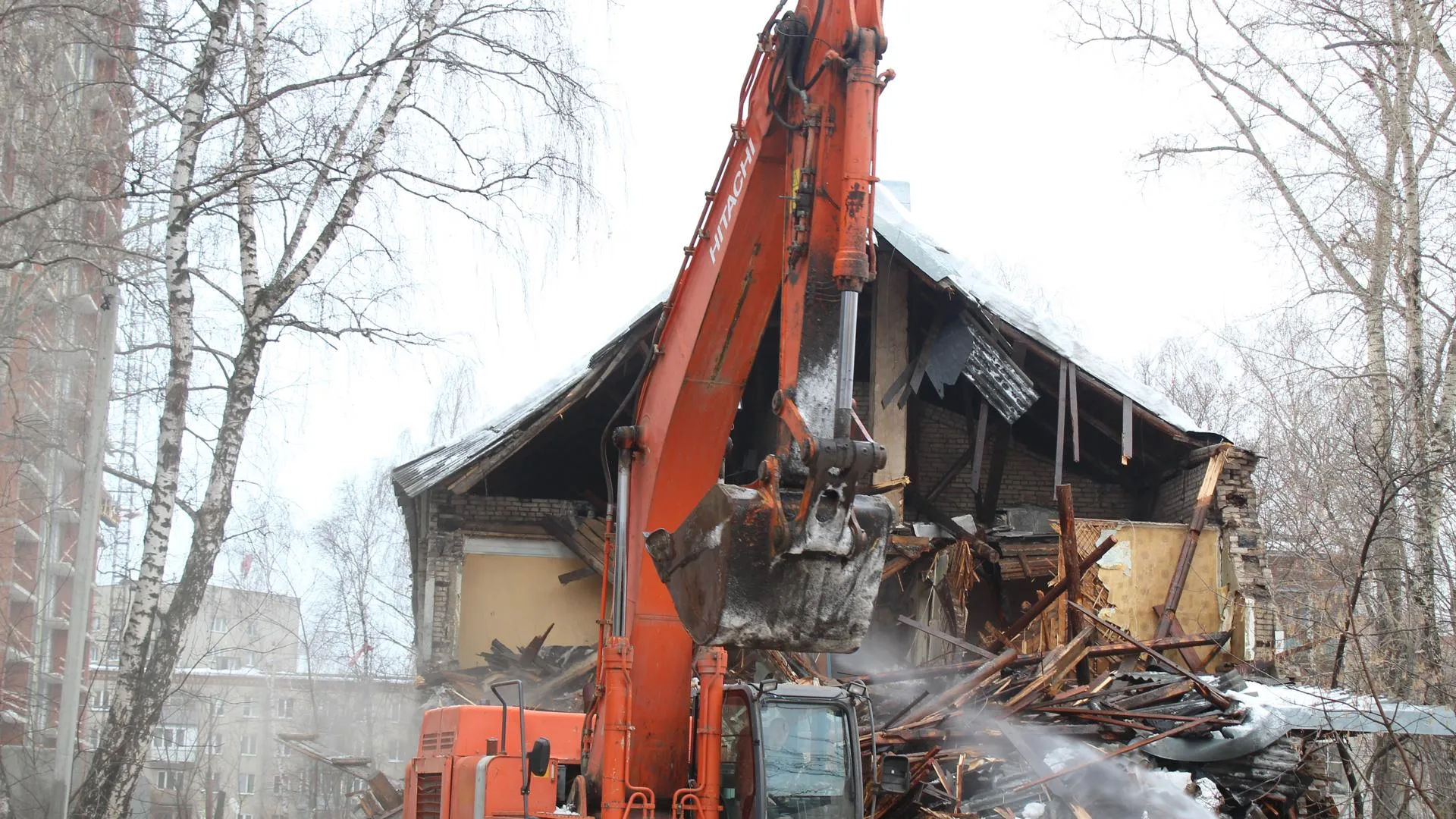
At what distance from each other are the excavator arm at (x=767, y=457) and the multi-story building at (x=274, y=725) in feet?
91.5

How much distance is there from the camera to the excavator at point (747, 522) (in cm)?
516

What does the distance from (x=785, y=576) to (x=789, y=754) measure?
8.69 feet

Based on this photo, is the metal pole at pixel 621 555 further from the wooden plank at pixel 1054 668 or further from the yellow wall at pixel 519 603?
the yellow wall at pixel 519 603

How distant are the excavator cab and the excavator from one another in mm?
13

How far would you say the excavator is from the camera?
5.16 meters

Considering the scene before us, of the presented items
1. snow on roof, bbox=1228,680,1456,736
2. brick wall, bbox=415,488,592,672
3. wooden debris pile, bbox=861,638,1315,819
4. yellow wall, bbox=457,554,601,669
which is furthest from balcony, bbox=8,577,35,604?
snow on roof, bbox=1228,680,1456,736

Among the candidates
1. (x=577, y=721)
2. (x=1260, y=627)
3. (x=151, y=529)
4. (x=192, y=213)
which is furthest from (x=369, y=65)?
(x=1260, y=627)

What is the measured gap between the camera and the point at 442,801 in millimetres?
8422

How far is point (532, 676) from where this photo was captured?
49.3ft

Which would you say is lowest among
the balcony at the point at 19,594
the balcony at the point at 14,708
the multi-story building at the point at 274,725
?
the multi-story building at the point at 274,725

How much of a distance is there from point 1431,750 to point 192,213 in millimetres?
12382

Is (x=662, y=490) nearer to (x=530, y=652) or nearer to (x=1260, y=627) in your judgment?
(x=530, y=652)

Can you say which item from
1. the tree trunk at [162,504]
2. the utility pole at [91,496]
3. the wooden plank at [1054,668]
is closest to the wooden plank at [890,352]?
the wooden plank at [1054,668]

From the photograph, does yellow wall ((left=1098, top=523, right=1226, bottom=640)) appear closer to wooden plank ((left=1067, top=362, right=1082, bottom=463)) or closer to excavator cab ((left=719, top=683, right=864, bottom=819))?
wooden plank ((left=1067, top=362, right=1082, bottom=463))
